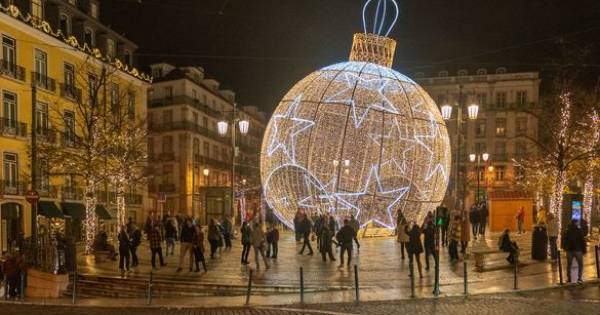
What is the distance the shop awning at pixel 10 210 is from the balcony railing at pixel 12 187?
626mm

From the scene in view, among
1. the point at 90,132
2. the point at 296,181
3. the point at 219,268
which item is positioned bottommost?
the point at 219,268

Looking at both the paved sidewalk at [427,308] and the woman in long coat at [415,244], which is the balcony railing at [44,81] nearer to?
the paved sidewalk at [427,308]

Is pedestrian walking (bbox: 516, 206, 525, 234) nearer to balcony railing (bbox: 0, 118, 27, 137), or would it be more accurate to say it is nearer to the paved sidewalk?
the paved sidewalk

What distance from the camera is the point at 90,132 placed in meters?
26.3

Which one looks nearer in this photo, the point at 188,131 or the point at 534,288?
the point at 534,288

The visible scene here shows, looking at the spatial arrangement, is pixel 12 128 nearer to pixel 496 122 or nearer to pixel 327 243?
pixel 327 243

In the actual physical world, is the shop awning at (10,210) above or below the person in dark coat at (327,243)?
above

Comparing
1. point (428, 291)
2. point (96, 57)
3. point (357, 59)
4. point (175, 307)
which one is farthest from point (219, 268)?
point (96, 57)

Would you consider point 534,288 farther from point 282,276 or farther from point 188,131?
point 188,131

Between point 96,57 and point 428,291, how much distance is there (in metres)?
30.1

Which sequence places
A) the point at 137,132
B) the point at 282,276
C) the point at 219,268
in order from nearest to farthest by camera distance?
the point at 282,276
the point at 219,268
the point at 137,132

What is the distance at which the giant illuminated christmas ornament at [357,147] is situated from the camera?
2767cm

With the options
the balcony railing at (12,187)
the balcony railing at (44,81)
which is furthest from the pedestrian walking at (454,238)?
the balcony railing at (44,81)

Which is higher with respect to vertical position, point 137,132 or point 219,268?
point 137,132
